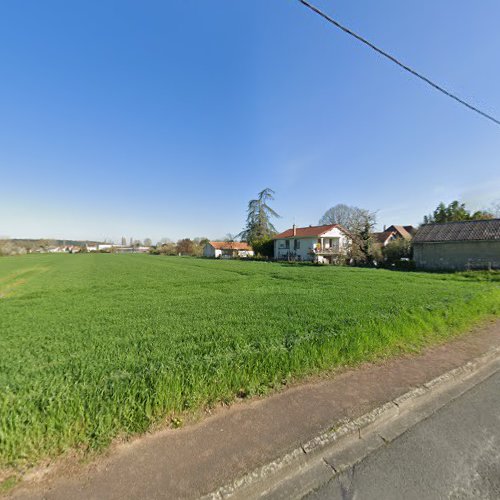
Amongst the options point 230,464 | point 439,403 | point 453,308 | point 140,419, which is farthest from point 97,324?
point 453,308

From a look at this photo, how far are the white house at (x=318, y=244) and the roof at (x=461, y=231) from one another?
11485 mm

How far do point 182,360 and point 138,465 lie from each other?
1.69 metres

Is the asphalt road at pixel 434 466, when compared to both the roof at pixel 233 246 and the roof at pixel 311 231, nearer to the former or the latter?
the roof at pixel 311 231

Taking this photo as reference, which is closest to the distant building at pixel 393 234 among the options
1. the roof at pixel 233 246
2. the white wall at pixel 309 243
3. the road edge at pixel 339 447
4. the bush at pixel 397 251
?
the white wall at pixel 309 243

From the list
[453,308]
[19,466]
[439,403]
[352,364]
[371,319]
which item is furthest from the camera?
[453,308]

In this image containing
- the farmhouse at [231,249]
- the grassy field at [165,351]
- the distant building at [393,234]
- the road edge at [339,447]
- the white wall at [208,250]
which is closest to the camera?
the road edge at [339,447]

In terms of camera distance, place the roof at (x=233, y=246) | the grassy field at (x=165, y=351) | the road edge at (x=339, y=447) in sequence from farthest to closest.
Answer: the roof at (x=233, y=246)
the grassy field at (x=165, y=351)
the road edge at (x=339, y=447)

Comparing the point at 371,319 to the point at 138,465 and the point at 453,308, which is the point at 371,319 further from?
the point at 138,465

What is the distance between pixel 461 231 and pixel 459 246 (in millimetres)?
1554

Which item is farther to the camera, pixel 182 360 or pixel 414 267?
pixel 414 267

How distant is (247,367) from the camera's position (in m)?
3.82

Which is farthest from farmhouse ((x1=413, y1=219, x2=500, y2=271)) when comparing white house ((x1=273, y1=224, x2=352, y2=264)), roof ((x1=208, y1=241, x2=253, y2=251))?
roof ((x1=208, y1=241, x2=253, y2=251))

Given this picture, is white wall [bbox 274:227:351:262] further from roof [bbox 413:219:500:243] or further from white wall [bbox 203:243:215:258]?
white wall [bbox 203:243:215:258]

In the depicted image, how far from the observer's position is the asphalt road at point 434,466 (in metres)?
2.18
